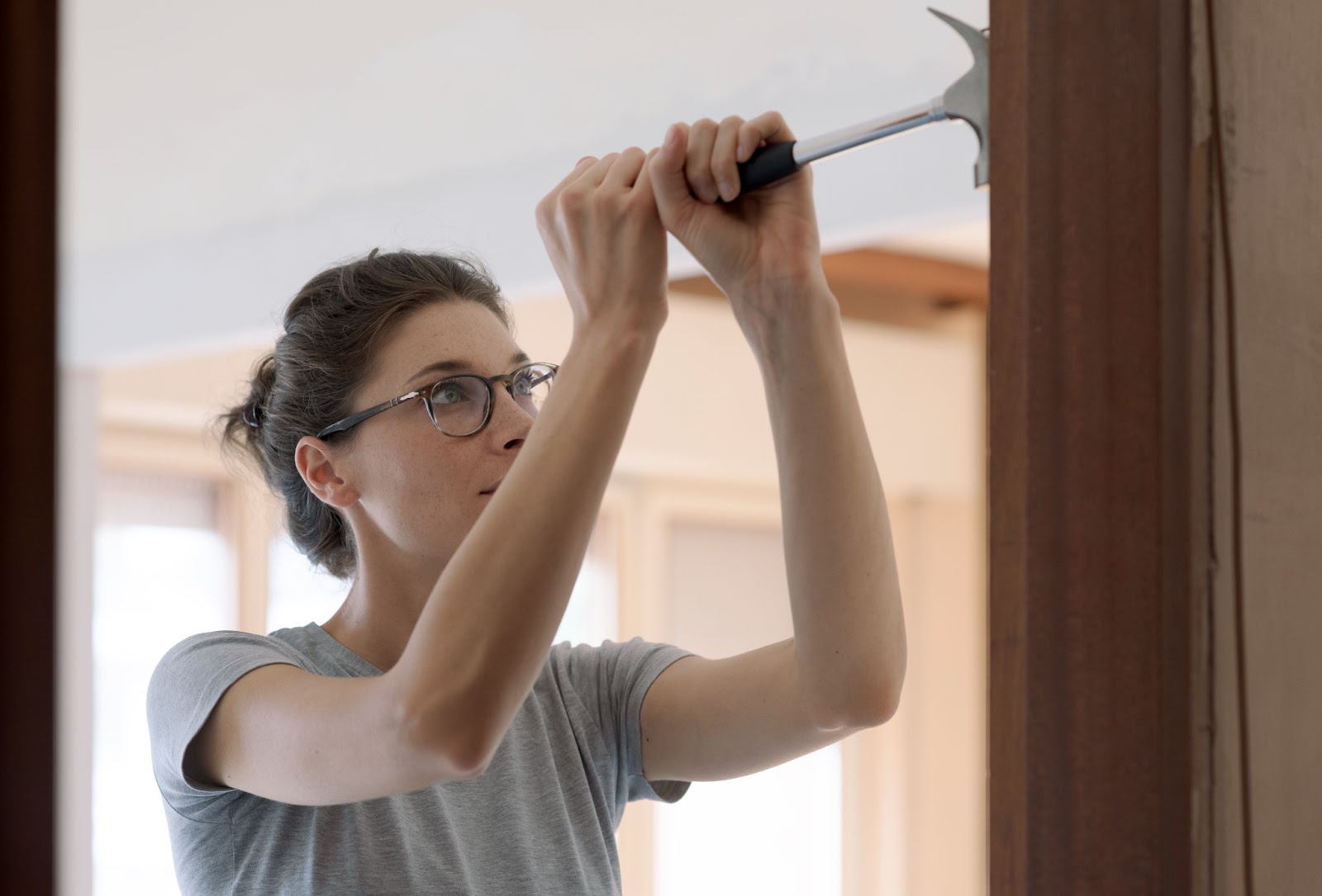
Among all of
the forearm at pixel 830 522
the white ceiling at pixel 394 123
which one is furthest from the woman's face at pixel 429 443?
the white ceiling at pixel 394 123

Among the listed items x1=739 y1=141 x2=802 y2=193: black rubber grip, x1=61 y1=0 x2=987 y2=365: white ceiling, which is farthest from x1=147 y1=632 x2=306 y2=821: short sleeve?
x1=61 y1=0 x2=987 y2=365: white ceiling

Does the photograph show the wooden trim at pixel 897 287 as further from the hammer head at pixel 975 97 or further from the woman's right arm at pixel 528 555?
the hammer head at pixel 975 97

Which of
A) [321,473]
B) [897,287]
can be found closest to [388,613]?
[321,473]

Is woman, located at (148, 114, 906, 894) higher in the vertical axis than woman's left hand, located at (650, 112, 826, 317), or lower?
lower

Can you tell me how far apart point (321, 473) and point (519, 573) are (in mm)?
513

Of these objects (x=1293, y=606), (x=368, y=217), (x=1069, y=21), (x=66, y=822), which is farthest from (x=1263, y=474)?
(x=66, y=822)

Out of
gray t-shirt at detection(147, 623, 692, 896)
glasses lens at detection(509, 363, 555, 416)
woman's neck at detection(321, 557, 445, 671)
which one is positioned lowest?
gray t-shirt at detection(147, 623, 692, 896)

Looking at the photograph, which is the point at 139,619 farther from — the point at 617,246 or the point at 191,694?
the point at 617,246

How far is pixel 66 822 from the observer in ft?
10.4

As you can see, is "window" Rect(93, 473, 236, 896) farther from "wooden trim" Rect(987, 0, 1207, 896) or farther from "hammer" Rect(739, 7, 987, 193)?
"wooden trim" Rect(987, 0, 1207, 896)

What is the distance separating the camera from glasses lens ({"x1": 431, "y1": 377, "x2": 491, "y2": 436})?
114cm

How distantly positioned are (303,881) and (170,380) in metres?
3.61

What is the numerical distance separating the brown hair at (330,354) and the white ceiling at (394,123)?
914mm

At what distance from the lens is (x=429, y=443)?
45.0 inches
